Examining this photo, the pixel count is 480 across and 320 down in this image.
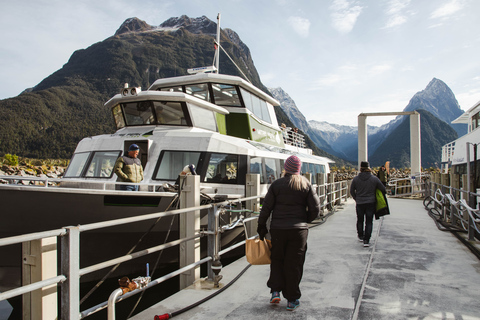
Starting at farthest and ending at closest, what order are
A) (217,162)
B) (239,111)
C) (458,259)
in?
(239,111), (217,162), (458,259)

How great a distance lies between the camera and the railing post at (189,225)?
4465mm

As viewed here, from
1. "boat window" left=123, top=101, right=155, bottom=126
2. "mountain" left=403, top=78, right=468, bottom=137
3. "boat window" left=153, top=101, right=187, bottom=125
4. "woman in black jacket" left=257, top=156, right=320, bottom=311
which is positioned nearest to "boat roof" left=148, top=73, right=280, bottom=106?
"boat window" left=153, top=101, right=187, bottom=125

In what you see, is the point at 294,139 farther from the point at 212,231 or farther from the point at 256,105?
the point at 212,231

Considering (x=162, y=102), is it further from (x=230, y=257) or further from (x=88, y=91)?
(x=88, y=91)

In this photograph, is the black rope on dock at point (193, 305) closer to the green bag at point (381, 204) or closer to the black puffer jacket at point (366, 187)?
the black puffer jacket at point (366, 187)

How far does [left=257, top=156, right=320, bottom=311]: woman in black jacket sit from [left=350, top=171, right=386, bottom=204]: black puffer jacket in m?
3.71

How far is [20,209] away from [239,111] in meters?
6.89

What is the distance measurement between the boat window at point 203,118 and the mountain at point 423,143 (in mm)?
112585

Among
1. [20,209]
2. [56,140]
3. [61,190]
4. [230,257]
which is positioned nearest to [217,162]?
[230,257]

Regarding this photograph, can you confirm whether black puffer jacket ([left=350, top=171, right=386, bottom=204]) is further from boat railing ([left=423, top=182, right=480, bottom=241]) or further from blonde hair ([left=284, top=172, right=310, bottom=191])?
blonde hair ([left=284, top=172, right=310, bottom=191])

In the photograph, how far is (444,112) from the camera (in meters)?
178

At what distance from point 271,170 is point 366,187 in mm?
3011

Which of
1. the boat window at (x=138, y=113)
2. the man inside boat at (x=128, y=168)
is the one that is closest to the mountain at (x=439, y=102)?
the boat window at (x=138, y=113)

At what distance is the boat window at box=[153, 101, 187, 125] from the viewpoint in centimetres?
866
